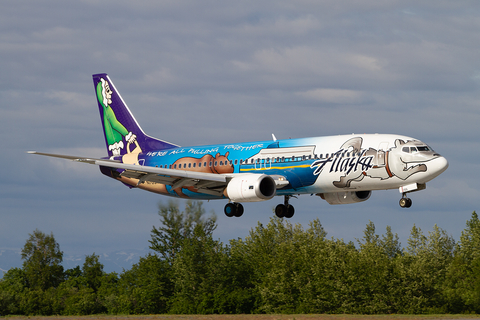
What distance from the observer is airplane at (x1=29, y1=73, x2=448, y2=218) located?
139 feet

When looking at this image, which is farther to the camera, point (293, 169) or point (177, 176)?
point (177, 176)

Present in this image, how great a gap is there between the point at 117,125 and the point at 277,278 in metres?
64.0

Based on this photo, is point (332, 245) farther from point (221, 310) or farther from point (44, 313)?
point (44, 313)

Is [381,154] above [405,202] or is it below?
above

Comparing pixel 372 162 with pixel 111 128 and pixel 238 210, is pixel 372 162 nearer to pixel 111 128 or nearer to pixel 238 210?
pixel 238 210

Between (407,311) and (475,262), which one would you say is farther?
(475,262)

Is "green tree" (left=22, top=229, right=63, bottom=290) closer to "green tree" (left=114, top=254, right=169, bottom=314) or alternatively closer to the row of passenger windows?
"green tree" (left=114, top=254, right=169, bottom=314)

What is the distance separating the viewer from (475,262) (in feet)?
393

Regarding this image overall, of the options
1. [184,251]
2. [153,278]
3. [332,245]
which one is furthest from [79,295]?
[332,245]

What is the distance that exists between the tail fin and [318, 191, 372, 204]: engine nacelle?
16706 millimetres

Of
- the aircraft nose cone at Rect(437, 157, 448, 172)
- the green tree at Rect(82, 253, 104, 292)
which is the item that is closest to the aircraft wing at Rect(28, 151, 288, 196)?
the aircraft nose cone at Rect(437, 157, 448, 172)

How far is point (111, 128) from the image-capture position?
63000 millimetres

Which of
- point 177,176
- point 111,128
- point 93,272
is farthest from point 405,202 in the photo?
point 93,272

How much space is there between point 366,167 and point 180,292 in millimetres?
91276
